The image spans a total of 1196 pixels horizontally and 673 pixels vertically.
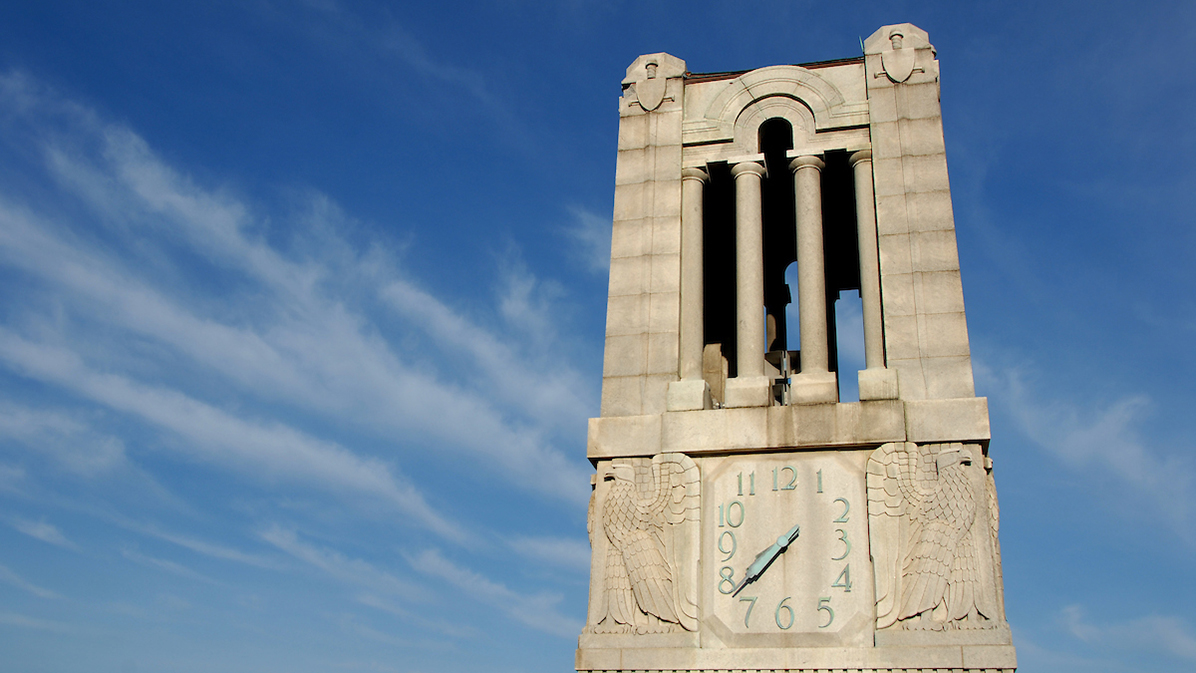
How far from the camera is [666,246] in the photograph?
18578 mm

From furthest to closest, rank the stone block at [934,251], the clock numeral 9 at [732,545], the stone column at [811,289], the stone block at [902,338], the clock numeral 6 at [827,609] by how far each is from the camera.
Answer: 1. the stone block at [934,251]
2. the stone column at [811,289]
3. the stone block at [902,338]
4. the clock numeral 9 at [732,545]
5. the clock numeral 6 at [827,609]

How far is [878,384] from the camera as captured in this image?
16.0 meters

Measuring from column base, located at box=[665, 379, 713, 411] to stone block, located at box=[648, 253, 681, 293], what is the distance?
6.35 feet

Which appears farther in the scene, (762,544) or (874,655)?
(762,544)

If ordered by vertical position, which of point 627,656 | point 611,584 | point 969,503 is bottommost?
point 627,656

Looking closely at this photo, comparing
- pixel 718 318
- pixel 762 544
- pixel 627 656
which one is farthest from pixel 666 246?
pixel 627 656

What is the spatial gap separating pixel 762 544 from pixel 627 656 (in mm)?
2526

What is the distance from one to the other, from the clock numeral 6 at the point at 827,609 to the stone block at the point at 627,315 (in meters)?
5.42

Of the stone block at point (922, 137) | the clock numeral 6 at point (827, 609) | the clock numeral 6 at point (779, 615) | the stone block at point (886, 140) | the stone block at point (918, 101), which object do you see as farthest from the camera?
the stone block at point (918, 101)

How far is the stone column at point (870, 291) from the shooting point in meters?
16.0

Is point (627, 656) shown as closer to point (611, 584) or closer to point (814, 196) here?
point (611, 584)

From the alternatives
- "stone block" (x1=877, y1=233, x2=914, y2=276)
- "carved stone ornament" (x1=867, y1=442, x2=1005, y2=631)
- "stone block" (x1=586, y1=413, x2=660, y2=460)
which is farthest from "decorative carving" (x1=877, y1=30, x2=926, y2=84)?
"stone block" (x1=586, y1=413, x2=660, y2=460)

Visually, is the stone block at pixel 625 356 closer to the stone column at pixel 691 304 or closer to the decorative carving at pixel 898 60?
the stone column at pixel 691 304

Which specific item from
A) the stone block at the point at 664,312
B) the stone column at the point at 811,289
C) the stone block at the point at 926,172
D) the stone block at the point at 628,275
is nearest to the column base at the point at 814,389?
the stone column at the point at 811,289
